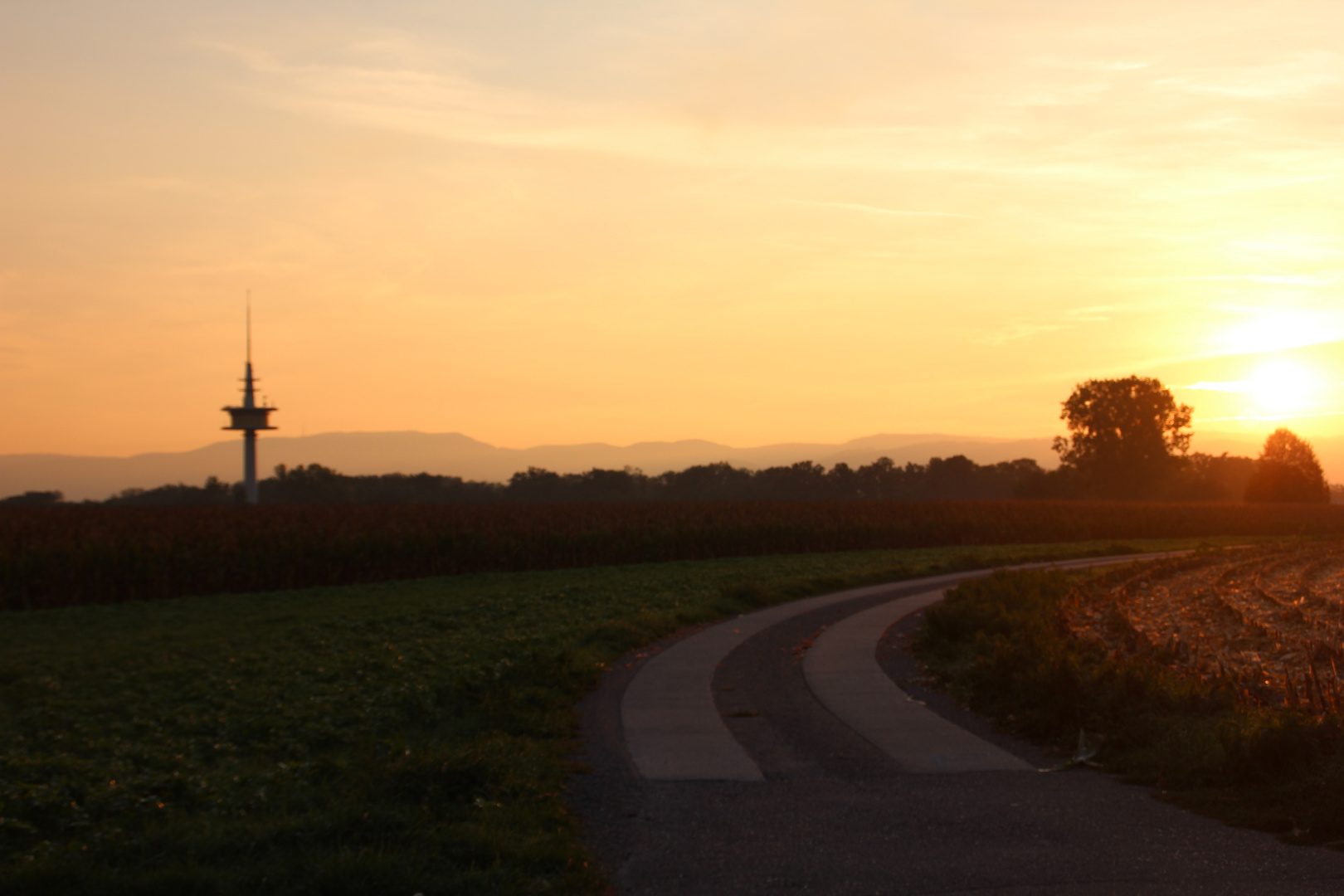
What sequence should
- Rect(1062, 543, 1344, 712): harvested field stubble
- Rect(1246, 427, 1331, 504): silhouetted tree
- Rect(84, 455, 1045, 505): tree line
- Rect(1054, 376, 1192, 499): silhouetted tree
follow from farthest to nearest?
1. Rect(1054, 376, 1192, 499): silhouetted tree
2. Rect(1246, 427, 1331, 504): silhouetted tree
3. Rect(84, 455, 1045, 505): tree line
4. Rect(1062, 543, 1344, 712): harvested field stubble

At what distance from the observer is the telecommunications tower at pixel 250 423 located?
67188 millimetres

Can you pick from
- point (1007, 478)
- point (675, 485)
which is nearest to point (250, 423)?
point (675, 485)

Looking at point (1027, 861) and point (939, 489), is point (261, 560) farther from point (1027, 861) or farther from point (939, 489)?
point (939, 489)

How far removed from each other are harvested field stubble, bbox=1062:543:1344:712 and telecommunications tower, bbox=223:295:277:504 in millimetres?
59381

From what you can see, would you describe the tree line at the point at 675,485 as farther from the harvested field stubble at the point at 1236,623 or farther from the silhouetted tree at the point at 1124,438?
the harvested field stubble at the point at 1236,623

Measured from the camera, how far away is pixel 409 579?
25.6 metres

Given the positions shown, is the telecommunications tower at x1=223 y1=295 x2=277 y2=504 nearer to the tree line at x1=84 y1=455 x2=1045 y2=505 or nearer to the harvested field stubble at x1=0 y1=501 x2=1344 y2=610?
the tree line at x1=84 y1=455 x2=1045 y2=505

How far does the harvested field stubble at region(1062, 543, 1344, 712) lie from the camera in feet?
30.6

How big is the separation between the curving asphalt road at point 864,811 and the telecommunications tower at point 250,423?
6354cm

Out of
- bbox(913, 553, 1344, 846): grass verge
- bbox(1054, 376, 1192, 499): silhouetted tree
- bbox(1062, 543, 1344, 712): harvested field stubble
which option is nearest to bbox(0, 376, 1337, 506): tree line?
bbox(1054, 376, 1192, 499): silhouetted tree

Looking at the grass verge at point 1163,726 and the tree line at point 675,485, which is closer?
the grass verge at point 1163,726

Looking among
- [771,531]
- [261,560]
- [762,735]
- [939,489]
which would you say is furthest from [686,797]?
[939,489]

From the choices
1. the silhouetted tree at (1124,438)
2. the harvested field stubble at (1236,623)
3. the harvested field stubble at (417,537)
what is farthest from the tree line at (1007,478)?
the harvested field stubble at (1236,623)

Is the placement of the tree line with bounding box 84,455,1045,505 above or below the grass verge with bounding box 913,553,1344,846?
above
